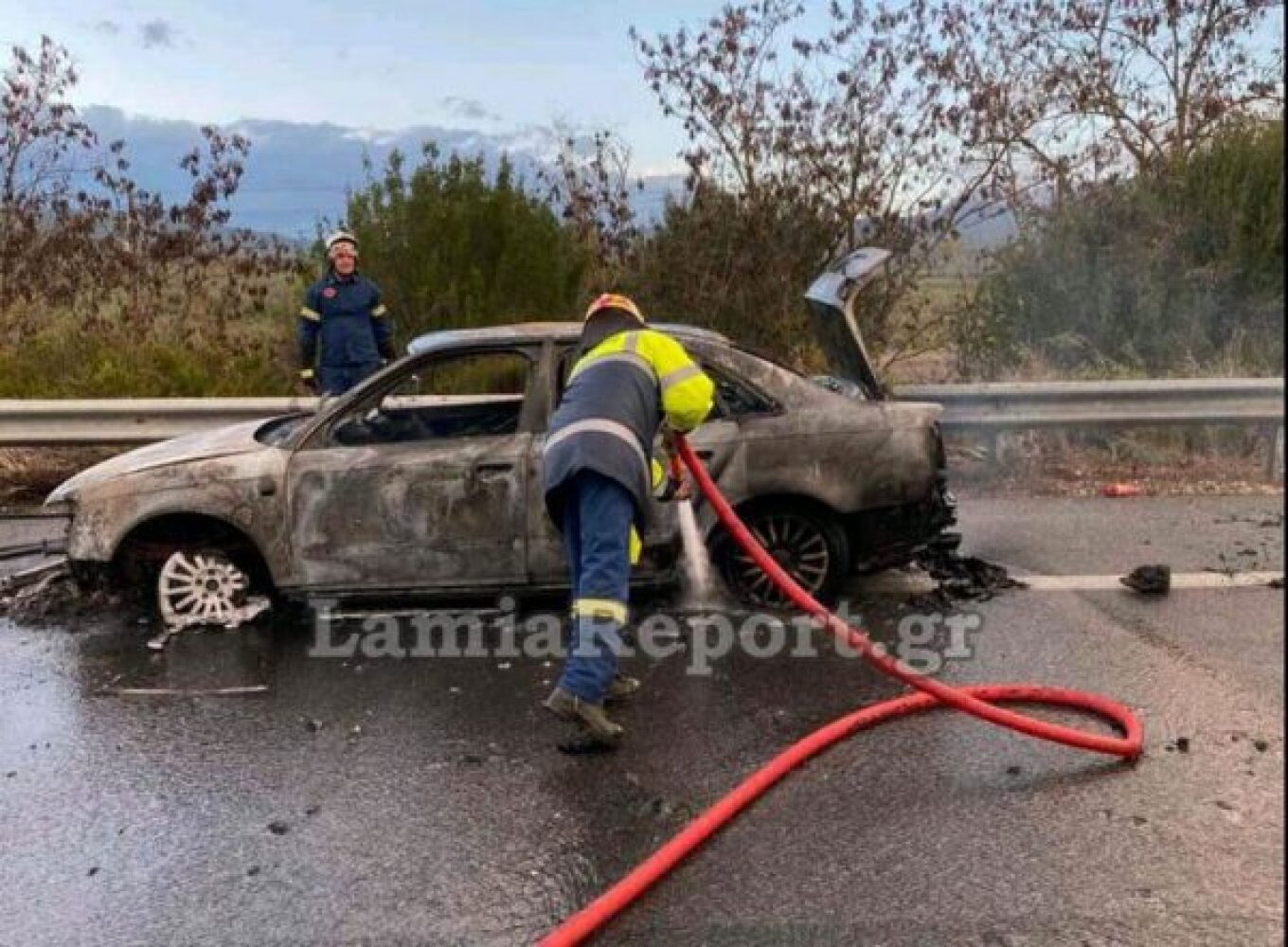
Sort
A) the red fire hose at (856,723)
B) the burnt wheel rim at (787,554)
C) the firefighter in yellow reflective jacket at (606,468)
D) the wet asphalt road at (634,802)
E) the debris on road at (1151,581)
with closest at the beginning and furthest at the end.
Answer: the wet asphalt road at (634,802) → the red fire hose at (856,723) → the firefighter in yellow reflective jacket at (606,468) → the burnt wheel rim at (787,554) → the debris on road at (1151,581)

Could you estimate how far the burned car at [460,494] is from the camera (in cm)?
535

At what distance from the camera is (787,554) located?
559cm

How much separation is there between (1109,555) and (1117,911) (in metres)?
3.64

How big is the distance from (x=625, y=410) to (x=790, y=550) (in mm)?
1637

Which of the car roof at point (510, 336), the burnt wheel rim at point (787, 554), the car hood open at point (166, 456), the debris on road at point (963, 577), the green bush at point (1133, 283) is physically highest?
the green bush at point (1133, 283)

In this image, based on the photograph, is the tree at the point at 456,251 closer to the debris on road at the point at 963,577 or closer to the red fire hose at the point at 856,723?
the debris on road at the point at 963,577

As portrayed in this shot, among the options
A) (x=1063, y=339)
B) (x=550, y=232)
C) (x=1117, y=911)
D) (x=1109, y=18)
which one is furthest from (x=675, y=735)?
(x=1109, y=18)

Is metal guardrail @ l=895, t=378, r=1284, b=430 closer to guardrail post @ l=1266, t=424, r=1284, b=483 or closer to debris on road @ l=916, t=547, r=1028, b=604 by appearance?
guardrail post @ l=1266, t=424, r=1284, b=483

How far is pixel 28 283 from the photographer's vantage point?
39.4 ft

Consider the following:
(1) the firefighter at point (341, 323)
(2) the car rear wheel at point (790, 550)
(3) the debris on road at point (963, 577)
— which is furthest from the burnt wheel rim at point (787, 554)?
(1) the firefighter at point (341, 323)

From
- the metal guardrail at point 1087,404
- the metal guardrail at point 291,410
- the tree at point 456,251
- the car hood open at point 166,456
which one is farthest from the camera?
the tree at point 456,251

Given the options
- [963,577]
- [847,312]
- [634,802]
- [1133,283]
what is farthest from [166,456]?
[1133,283]

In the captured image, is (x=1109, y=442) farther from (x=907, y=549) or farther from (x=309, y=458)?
(x=309, y=458)

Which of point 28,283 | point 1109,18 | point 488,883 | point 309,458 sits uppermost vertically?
point 1109,18
